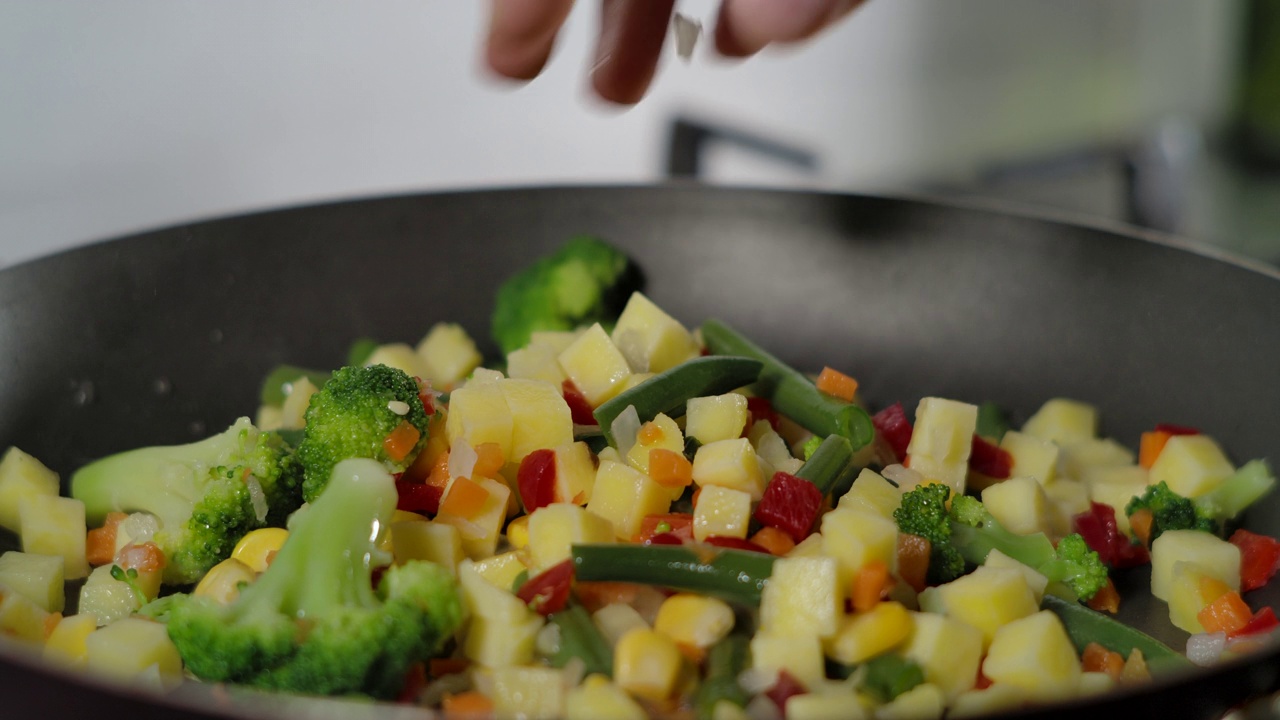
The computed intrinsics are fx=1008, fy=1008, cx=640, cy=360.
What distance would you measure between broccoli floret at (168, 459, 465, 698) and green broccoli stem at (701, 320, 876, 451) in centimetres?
73

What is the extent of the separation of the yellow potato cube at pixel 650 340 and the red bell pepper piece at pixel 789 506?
0.43 m

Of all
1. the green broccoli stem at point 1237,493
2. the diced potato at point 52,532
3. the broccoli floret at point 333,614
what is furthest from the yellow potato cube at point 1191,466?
the diced potato at point 52,532

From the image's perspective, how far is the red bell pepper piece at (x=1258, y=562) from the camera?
5.32 feet

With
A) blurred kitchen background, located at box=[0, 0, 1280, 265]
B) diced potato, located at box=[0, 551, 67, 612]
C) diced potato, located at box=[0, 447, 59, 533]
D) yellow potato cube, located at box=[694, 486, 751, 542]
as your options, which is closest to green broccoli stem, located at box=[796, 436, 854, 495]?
yellow potato cube, located at box=[694, 486, 751, 542]

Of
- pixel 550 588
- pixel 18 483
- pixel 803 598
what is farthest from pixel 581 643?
pixel 18 483

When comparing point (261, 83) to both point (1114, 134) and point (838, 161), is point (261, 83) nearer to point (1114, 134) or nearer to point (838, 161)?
point (838, 161)

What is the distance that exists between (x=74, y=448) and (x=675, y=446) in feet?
3.73

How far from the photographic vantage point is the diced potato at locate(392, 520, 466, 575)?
146cm

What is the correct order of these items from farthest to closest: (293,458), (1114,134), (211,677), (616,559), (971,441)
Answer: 1. (1114,134)
2. (971,441)
3. (293,458)
4. (616,559)
5. (211,677)

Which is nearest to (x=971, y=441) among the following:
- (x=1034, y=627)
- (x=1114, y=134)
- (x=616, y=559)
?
(x=1034, y=627)

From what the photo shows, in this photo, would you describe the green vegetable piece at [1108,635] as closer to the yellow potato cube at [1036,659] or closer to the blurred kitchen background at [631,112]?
the yellow potato cube at [1036,659]

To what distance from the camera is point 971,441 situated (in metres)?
1.80

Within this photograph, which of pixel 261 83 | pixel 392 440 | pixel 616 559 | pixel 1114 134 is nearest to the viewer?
pixel 616 559

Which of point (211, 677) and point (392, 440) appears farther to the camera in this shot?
point (392, 440)
